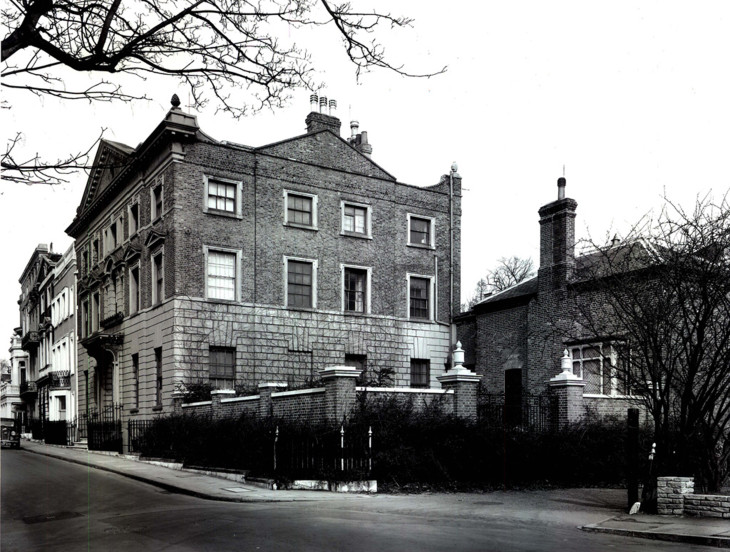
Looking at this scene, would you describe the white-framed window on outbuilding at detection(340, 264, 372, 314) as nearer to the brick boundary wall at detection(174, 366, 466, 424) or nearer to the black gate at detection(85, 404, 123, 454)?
the black gate at detection(85, 404, 123, 454)

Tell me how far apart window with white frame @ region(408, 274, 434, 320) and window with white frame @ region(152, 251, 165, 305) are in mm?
11113

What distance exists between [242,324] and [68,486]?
11862 millimetres

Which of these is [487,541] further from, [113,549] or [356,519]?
[113,549]

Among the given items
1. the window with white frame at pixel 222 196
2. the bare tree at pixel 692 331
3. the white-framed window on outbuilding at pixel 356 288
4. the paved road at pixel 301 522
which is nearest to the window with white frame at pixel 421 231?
the white-framed window on outbuilding at pixel 356 288

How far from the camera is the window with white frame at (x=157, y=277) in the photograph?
3052cm

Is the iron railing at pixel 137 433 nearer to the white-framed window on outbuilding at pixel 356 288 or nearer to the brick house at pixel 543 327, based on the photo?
the white-framed window on outbuilding at pixel 356 288

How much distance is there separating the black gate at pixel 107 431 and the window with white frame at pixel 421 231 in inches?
608

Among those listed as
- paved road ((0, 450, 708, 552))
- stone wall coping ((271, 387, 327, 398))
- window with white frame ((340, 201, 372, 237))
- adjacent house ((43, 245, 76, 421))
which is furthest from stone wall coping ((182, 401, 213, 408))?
adjacent house ((43, 245, 76, 421))

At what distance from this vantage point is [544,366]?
27391mm

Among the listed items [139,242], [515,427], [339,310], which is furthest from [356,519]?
[139,242]

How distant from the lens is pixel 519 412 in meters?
20.3

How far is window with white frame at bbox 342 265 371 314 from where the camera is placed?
33.1 m

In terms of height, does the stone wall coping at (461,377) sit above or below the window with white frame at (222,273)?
below

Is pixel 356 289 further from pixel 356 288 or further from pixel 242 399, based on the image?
pixel 242 399
